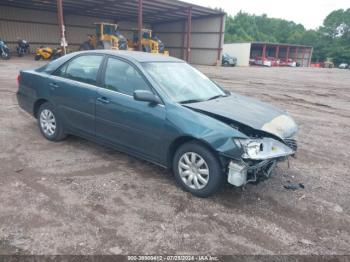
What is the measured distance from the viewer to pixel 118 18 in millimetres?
34375

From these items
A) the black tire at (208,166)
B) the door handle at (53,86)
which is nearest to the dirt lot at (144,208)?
the black tire at (208,166)

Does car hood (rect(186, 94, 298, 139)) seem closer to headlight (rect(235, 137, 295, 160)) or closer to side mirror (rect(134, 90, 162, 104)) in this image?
headlight (rect(235, 137, 295, 160))

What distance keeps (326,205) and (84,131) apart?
338cm

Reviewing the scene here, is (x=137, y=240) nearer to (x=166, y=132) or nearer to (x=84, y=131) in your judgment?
(x=166, y=132)

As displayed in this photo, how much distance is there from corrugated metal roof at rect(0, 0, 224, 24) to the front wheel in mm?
20936

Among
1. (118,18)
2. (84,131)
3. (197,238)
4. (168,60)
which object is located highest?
(118,18)

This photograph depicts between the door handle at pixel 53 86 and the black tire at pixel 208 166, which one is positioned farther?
the door handle at pixel 53 86

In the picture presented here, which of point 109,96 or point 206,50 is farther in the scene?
point 206,50

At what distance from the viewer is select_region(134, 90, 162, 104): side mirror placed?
3.56m

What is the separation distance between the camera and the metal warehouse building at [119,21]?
86.2 feet

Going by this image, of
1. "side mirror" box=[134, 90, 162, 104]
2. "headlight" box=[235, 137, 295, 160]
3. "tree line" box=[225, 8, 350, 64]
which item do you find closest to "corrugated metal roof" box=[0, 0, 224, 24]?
"side mirror" box=[134, 90, 162, 104]

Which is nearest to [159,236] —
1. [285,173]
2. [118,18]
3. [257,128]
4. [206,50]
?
[257,128]

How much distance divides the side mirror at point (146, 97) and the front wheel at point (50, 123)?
5.96ft

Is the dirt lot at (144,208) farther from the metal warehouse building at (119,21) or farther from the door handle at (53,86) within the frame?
the metal warehouse building at (119,21)
